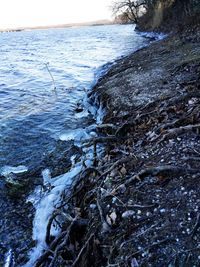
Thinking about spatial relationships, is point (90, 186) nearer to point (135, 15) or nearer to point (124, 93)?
point (124, 93)

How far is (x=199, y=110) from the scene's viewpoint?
22.6ft

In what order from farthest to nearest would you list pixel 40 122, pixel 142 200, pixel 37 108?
1. pixel 37 108
2. pixel 40 122
3. pixel 142 200

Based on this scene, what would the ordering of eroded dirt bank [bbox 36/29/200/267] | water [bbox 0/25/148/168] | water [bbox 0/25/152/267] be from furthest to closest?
water [bbox 0/25/148/168], water [bbox 0/25/152/267], eroded dirt bank [bbox 36/29/200/267]

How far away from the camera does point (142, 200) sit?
5051 mm

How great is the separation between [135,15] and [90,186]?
61.6 meters

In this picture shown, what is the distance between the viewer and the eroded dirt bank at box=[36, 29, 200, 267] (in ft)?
13.8

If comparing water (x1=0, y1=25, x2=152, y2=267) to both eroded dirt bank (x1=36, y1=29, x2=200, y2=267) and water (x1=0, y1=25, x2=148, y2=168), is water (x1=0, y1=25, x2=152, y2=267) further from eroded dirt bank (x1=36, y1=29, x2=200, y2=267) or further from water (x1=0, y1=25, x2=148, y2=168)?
eroded dirt bank (x1=36, y1=29, x2=200, y2=267)

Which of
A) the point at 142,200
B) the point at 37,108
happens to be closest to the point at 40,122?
the point at 37,108

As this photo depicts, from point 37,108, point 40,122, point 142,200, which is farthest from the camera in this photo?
point 37,108

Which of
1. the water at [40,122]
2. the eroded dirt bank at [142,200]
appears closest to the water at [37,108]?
the water at [40,122]

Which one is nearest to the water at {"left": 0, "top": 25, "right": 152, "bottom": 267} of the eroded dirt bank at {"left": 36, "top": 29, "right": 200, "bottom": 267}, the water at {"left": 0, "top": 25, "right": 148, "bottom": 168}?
the water at {"left": 0, "top": 25, "right": 148, "bottom": 168}

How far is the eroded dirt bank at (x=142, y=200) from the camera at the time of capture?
4.20 metres

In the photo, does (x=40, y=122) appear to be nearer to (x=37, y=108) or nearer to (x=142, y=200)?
(x=37, y=108)

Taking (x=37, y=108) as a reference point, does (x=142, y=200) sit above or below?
above
